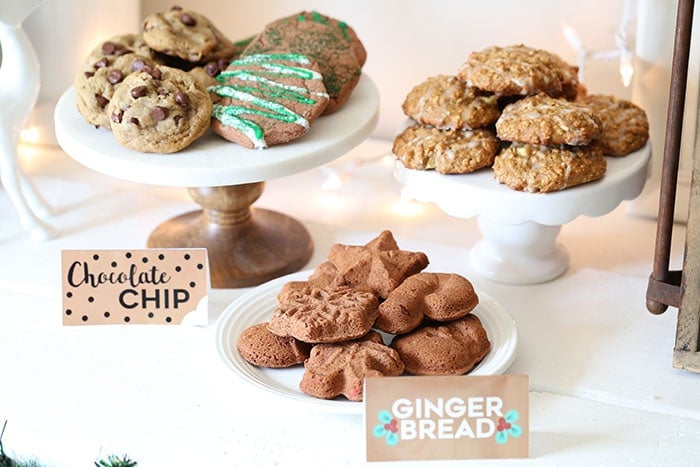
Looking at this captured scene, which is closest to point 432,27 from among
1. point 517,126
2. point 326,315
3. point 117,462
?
point 517,126

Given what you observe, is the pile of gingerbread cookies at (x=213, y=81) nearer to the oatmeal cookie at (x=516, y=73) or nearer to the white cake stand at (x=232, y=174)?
the white cake stand at (x=232, y=174)

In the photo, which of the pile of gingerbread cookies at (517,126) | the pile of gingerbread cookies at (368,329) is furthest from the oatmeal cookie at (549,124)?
the pile of gingerbread cookies at (368,329)

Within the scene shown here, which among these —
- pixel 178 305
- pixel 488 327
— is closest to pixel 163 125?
pixel 178 305

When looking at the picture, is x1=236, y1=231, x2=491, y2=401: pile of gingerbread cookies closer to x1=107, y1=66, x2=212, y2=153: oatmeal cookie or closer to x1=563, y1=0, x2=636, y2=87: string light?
x1=107, y1=66, x2=212, y2=153: oatmeal cookie

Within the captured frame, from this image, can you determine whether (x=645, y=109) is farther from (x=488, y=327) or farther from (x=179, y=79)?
(x=179, y=79)

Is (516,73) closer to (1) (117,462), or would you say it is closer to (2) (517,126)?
(2) (517,126)

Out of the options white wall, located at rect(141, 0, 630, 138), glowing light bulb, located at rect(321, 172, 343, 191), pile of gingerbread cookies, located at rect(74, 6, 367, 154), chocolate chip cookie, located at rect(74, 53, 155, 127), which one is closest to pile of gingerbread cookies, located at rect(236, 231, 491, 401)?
pile of gingerbread cookies, located at rect(74, 6, 367, 154)
